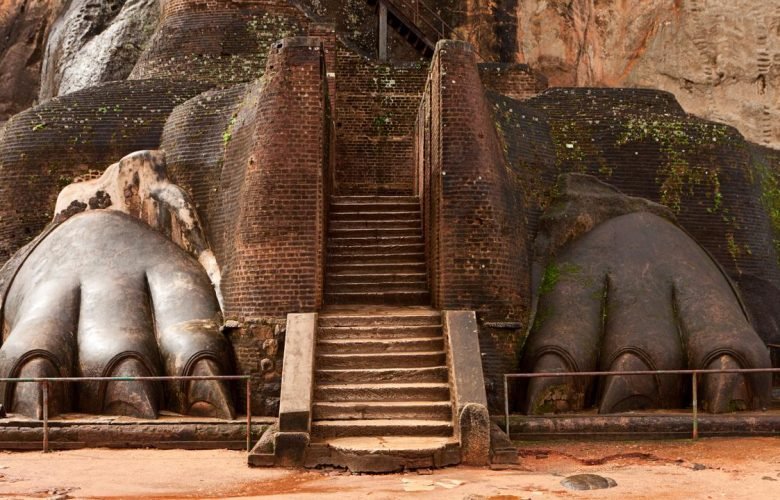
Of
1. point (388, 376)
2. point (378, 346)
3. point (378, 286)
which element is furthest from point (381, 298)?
point (388, 376)

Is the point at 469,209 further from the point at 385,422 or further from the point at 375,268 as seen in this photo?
the point at 385,422

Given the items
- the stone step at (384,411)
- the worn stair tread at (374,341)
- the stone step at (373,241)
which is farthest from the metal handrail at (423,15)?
the stone step at (384,411)

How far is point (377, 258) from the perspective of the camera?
1372 centimetres

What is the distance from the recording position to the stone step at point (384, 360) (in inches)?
445

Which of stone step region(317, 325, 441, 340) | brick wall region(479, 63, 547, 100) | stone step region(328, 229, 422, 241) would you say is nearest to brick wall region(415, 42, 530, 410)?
stone step region(317, 325, 441, 340)

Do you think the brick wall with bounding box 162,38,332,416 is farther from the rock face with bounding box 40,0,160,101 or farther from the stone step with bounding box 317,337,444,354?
the rock face with bounding box 40,0,160,101

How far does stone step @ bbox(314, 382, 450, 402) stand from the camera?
1085cm

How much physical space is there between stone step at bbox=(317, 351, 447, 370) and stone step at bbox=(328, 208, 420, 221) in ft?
11.0

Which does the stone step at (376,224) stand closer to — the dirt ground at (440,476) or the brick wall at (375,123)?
the brick wall at (375,123)

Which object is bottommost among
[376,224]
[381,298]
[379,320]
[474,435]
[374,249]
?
[474,435]

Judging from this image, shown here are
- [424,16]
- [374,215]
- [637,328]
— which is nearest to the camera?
[637,328]

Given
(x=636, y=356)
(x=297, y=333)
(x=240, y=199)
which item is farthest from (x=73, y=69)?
(x=636, y=356)

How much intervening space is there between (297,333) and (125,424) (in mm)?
1944

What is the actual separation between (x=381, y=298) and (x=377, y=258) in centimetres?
80
